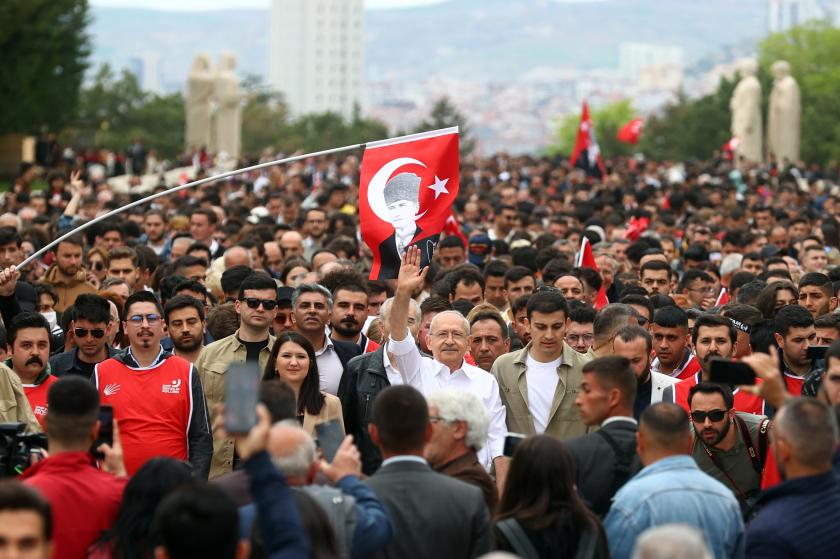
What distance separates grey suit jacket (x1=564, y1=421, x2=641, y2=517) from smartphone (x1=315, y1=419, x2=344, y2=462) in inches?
47.0

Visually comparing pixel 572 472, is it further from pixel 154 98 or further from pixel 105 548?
pixel 154 98

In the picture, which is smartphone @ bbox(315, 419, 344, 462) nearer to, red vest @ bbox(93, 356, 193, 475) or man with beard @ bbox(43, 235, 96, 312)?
red vest @ bbox(93, 356, 193, 475)

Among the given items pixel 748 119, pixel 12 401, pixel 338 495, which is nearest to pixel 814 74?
pixel 748 119

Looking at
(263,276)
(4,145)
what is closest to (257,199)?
(263,276)

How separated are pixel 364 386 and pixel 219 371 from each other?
1.03 meters

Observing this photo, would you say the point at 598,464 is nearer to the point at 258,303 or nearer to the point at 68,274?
the point at 258,303

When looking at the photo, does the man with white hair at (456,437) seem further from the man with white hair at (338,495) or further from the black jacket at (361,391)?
the black jacket at (361,391)

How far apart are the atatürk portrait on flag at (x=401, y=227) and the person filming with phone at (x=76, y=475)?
3848mm

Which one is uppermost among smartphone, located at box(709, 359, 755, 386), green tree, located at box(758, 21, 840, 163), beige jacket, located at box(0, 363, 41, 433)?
smartphone, located at box(709, 359, 755, 386)

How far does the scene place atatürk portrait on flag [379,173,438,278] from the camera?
409 inches

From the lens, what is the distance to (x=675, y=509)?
21.2ft

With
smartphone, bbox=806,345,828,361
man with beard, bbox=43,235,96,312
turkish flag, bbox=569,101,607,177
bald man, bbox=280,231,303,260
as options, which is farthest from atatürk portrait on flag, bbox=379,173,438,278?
turkish flag, bbox=569,101,607,177

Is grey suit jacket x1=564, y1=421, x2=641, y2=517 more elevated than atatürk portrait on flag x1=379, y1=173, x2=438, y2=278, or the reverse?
atatürk portrait on flag x1=379, y1=173, x2=438, y2=278

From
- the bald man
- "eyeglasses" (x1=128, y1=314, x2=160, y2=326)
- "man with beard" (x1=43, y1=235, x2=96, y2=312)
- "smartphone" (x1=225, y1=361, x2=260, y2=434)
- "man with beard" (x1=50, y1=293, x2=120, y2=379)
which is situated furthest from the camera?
the bald man
